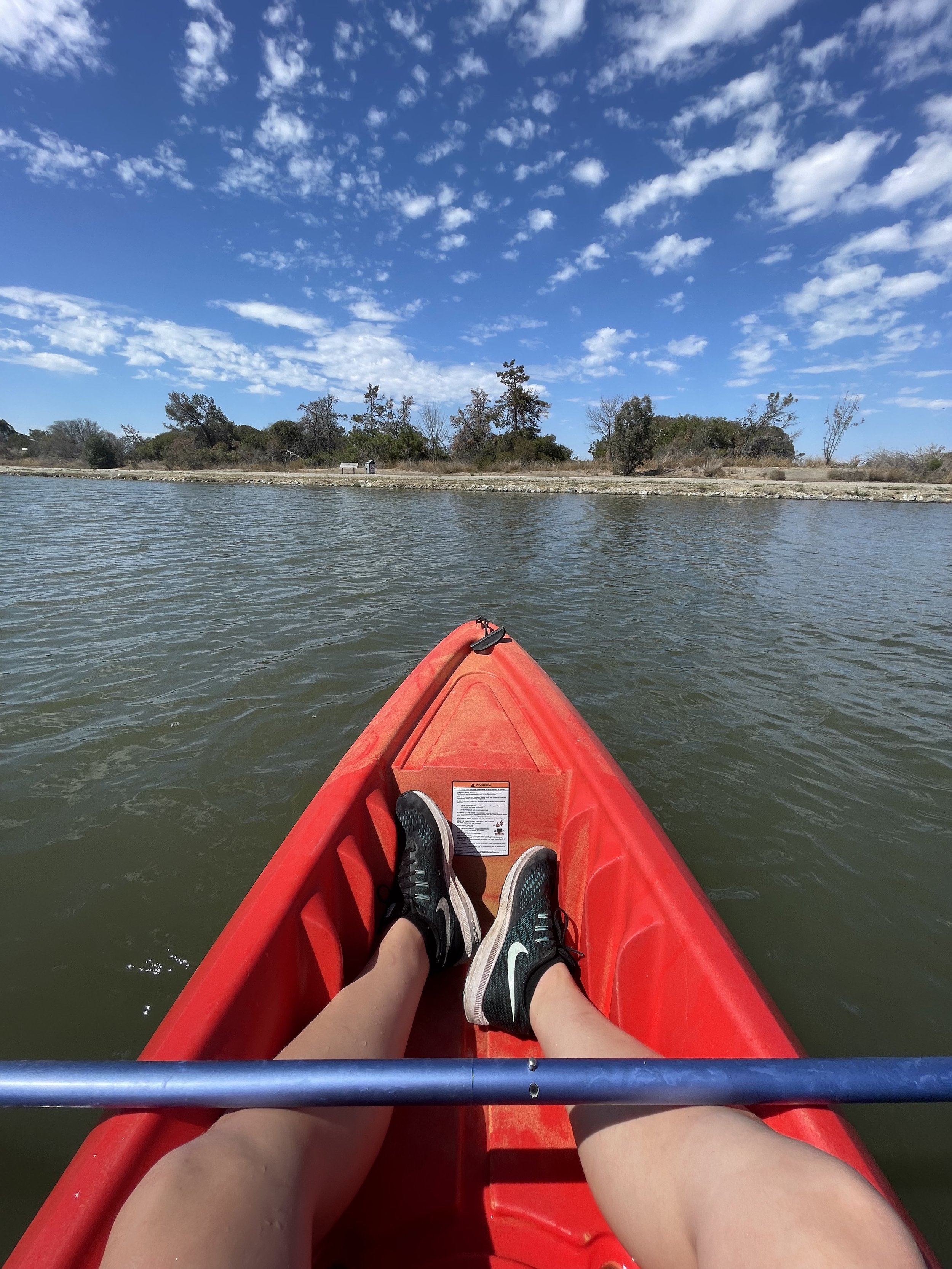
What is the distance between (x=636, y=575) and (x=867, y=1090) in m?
8.23

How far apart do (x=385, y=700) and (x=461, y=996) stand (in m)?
2.70

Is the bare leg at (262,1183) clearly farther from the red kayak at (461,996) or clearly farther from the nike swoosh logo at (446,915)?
the nike swoosh logo at (446,915)

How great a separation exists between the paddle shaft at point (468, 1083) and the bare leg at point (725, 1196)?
0.07 m

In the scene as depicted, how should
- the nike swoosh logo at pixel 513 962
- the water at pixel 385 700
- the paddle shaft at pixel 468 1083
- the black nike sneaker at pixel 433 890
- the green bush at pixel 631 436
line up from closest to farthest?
the paddle shaft at pixel 468 1083
the nike swoosh logo at pixel 513 962
the black nike sneaker at pixel 433 890
the water at pixel 385 700
the green bush at pixel 631 436

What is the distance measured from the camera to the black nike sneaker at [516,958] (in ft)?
5.61

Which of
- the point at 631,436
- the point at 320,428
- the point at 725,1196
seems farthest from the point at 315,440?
the point at 725,1196

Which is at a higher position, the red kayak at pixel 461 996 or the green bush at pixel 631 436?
the green bush at pixel 631 436

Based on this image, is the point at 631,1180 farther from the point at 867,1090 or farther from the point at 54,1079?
the point at 54,1079

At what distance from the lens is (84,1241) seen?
2.69ft

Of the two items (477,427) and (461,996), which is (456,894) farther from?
(477,427)

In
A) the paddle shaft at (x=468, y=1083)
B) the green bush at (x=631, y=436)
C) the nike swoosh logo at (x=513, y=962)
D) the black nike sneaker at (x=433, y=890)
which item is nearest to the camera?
the paddle shaft at (x=468, y=1083)

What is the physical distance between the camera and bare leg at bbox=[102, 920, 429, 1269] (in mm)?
803

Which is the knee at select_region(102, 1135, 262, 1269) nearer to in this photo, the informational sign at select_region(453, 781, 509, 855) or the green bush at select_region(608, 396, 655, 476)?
the informational sign at select_region(453, 781, 509, 855)

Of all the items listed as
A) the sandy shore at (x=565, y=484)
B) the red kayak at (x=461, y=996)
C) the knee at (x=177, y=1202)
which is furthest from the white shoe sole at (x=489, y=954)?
the sandy shore at (x=565, y=484)
